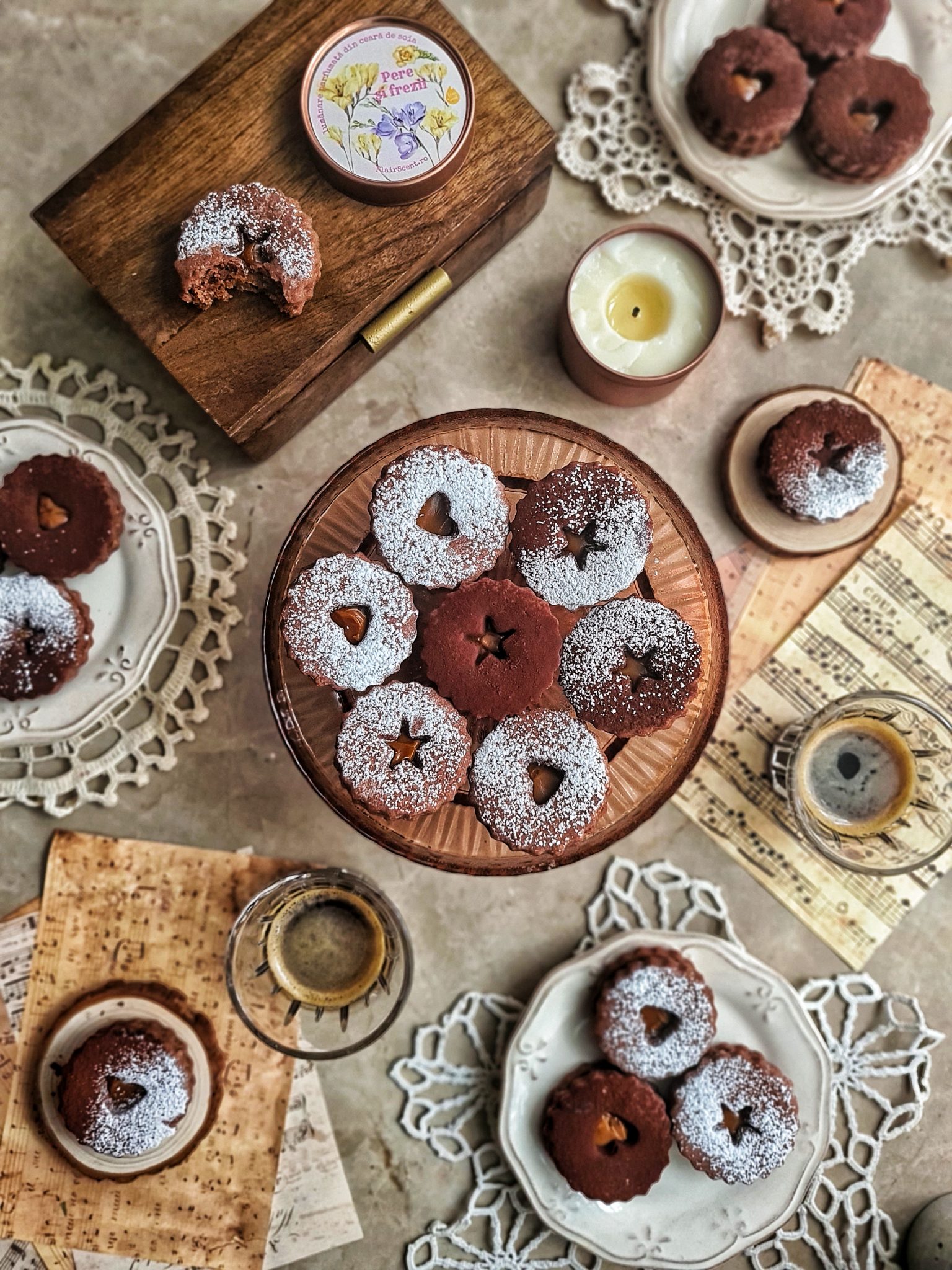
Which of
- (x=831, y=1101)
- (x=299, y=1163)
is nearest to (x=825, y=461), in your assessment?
(x=831, y=1101)

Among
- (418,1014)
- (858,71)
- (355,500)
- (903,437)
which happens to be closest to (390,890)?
(418,1014)

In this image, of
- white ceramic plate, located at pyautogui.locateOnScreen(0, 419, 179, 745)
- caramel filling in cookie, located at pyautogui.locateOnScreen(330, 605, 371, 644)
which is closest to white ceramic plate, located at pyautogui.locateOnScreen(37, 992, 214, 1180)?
white ceramic plate, located at pyautogui.locateOnScreen(0, 419, 179, 745)

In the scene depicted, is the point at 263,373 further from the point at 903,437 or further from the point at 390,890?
the point at 903,437

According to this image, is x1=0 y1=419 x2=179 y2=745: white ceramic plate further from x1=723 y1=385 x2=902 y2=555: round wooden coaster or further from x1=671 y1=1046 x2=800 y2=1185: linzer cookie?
x1=671 y1=1046 x2=800 y2=1185: linzer cookie

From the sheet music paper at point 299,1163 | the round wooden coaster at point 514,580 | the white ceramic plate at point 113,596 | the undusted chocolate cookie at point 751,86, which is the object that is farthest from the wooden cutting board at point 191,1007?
the undusted chocolate cookie at point 751,86

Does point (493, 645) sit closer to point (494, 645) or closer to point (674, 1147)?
point (494, 645)
